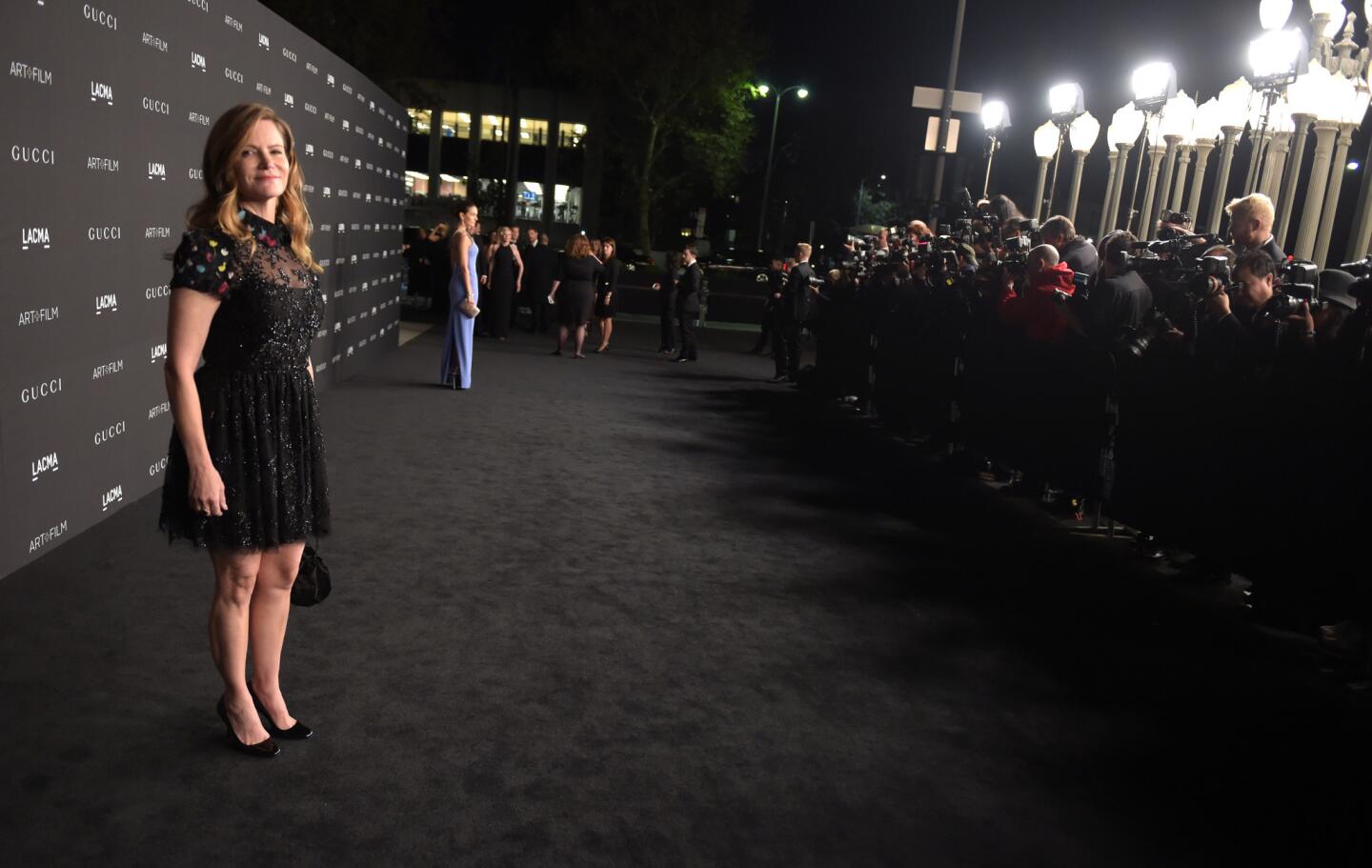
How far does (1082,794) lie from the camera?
4.08 m

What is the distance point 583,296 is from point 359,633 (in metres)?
12.7

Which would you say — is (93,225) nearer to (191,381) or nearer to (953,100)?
(191,381)

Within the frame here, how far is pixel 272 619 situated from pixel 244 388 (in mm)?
858

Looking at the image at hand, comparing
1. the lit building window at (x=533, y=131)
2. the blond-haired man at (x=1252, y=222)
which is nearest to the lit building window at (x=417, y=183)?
the lit building window at (x=533, y=131)

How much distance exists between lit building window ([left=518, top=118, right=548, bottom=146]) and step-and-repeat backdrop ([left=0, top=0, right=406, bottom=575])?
60288 millimetres

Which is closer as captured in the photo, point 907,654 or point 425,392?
point 907,654

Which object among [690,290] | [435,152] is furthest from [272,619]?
[435,152]

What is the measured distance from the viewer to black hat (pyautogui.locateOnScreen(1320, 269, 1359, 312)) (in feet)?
20.3

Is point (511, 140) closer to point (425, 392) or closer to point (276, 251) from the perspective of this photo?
point (425, 392)

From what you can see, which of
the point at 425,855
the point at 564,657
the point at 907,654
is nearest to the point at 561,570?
the point at 564,657

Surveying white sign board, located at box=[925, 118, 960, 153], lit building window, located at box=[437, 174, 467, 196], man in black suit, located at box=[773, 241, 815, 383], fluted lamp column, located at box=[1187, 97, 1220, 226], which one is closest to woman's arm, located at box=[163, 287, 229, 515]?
fluted lamp column, located at box=[1187, 97, 1220, 226]

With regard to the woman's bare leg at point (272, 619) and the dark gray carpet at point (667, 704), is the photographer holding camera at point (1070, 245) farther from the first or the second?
the woman's bare leg at point (272, 619)

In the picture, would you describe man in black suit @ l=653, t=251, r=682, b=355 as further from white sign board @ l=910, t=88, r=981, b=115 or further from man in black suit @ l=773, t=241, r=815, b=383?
white sign board @ l=910, t=88, r=981, b=115

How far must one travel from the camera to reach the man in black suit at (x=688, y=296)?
18.7 m
